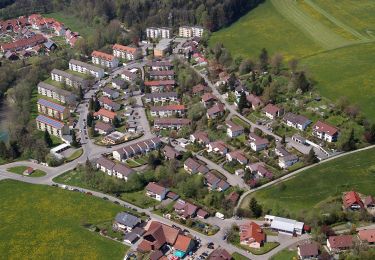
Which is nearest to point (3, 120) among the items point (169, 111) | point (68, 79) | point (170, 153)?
point (68, 79)

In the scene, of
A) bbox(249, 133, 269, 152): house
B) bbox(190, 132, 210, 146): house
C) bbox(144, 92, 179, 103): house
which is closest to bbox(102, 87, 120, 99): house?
bbox(144, 92, 179, 103): house

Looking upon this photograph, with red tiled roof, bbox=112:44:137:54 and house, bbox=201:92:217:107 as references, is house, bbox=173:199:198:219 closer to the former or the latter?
house, bbox=201:92:217:107

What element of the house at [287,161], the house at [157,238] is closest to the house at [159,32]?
the house at [287,161]

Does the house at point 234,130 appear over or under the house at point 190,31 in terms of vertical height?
under

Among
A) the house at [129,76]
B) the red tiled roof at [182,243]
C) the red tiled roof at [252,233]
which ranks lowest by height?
the red tiled roof at [182,243]

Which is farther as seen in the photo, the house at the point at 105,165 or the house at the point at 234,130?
the house at the point at 234,130

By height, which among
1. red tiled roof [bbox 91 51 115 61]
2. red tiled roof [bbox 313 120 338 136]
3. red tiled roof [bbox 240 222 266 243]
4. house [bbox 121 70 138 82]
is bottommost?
red tiled roof [bbox 240 222 266 243]

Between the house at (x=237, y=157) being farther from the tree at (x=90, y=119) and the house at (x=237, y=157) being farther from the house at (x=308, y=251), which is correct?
the tree at (x=90, y=119)
